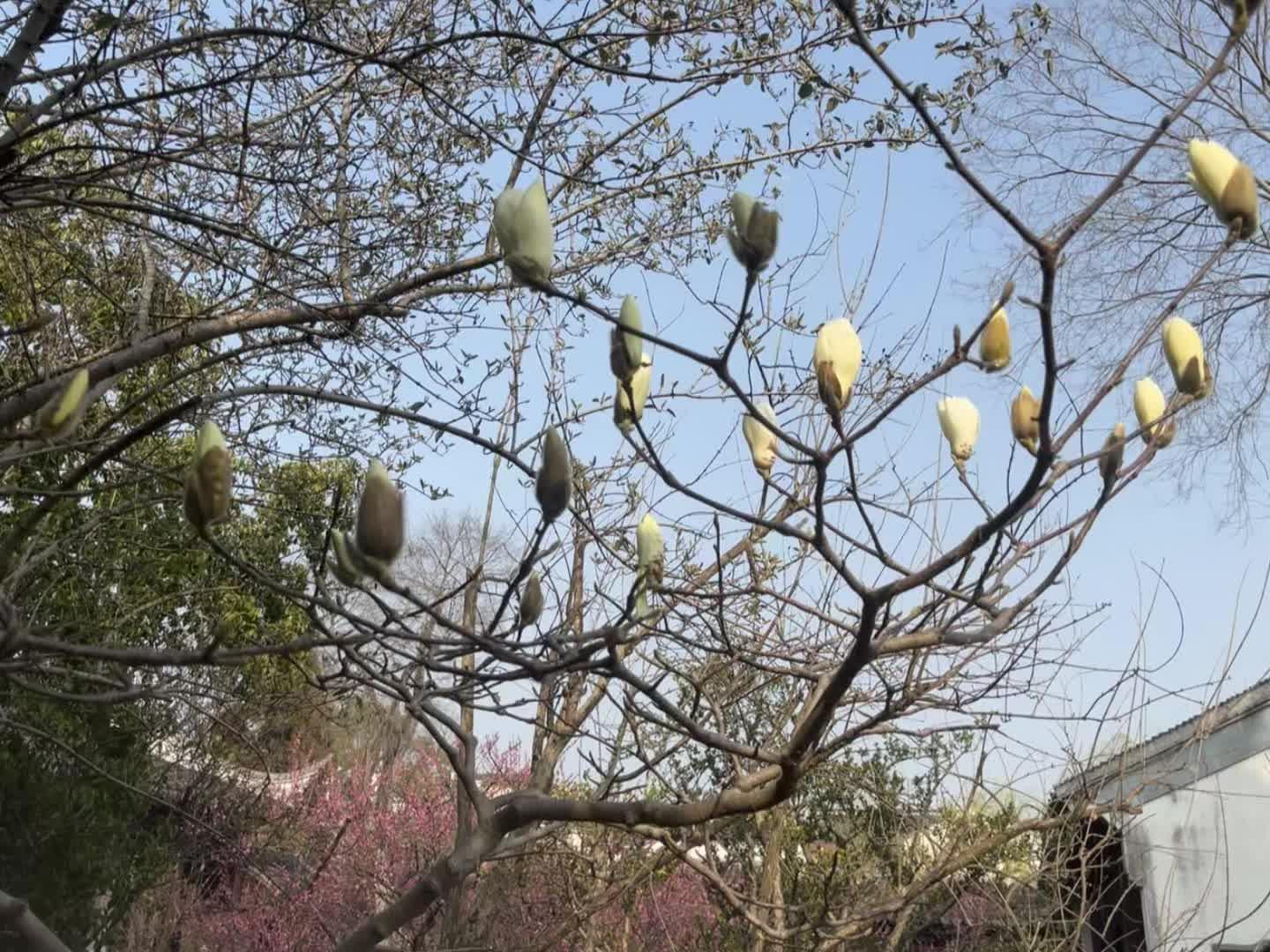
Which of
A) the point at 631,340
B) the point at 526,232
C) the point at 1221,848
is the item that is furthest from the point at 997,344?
the point at 1221,848

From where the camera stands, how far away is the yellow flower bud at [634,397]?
3.31ft

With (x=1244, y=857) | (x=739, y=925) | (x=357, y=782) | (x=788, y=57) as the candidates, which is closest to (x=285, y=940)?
(x=357, y=782)

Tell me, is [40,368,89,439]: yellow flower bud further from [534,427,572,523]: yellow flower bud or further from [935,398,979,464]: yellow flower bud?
[935,398,979,464]: yellow flower bud

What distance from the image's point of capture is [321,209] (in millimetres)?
3256

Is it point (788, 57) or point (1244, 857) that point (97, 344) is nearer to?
point (788, 57)

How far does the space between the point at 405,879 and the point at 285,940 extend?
1514 millimetres

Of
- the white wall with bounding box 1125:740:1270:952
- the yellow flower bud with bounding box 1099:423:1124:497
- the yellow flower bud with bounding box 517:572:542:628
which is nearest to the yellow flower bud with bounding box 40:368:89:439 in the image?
the yellow flower bud with bounding box 517:572:542:628

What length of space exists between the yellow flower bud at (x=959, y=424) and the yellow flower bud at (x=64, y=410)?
756 millimetres

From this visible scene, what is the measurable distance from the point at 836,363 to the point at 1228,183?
29cm

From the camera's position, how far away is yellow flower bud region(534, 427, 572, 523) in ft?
3.17

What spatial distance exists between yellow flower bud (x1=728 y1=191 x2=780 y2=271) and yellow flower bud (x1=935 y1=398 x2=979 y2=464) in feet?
1.06

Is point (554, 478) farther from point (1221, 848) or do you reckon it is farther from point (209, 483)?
point (1221, 848)

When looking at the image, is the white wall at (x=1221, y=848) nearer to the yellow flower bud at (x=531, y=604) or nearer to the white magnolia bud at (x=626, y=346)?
the yellow flower bud at (x=531, y=604)

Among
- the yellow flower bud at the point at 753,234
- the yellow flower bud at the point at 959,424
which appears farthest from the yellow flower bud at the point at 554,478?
the yellow flower bud at the point at 959,424
